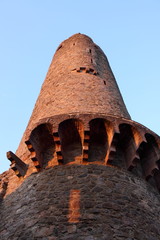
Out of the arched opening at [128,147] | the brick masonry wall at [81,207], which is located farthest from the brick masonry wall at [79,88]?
the brick masonry wall at [81,207]

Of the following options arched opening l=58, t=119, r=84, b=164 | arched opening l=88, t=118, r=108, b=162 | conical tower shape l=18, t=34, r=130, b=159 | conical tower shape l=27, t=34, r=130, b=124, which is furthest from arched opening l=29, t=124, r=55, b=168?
conical tower shape l=27, t=34, r=130, b=124

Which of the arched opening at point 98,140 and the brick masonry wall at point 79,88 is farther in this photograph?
the brick masonry wall at point 79,88

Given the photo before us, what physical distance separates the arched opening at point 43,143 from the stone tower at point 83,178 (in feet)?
0.08

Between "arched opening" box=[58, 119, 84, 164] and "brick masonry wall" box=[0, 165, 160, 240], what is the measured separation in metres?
0.39

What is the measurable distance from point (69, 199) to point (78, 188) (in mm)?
336

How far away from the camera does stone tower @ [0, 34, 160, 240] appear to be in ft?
16.9

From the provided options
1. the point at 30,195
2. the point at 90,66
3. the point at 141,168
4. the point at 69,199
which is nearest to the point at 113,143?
the point at 141,168

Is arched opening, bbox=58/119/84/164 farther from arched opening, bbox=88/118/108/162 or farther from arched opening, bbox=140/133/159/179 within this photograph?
arched opening, bbox=140/133/159/179

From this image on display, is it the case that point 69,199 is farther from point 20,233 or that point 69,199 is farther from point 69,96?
point 69,96

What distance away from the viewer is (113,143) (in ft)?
22.0

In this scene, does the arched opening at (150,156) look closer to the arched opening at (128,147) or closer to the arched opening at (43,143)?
the arched opening at (128,147)

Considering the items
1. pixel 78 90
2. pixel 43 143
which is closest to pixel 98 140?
pixel 43 143

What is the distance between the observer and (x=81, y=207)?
538cm

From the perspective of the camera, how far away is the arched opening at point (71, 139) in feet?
22.3
